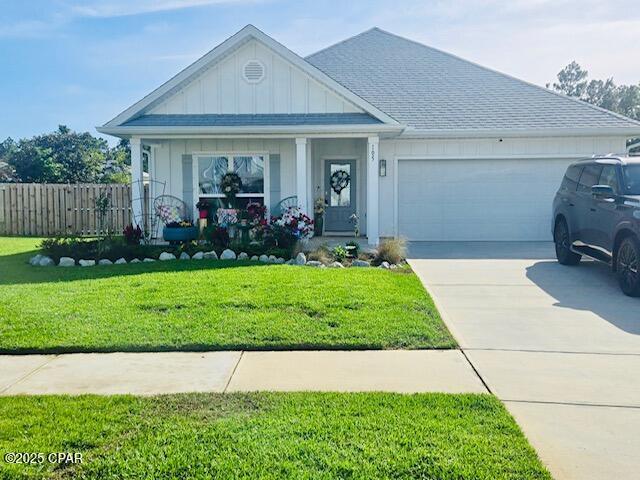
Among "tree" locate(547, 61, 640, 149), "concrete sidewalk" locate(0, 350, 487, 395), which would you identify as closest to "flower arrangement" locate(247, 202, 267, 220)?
"concrete sidewalk" locate(0, 350, 487, 395)

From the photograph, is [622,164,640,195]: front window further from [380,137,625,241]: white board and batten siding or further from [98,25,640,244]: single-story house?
[380,137,625,241]: white board and batten siding

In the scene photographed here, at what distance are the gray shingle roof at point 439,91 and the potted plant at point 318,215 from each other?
10.3 ft

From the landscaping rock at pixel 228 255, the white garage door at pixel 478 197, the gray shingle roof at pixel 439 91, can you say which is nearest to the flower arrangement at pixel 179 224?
the landscaping rock at pixel 228 255

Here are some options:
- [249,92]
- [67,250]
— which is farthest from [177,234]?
[249,92]

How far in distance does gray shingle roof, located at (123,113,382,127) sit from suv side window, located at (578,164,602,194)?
4.59 metres

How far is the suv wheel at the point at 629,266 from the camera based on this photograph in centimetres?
782

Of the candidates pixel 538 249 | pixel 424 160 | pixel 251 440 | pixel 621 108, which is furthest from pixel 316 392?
pixel 621 108

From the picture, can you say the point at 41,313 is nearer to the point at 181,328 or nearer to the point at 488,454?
the point at 181,328

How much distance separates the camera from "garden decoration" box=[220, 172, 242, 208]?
549 inches

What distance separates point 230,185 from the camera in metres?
13.9

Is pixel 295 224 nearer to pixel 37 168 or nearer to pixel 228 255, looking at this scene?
pixel 228 255

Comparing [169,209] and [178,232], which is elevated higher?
[169,209]

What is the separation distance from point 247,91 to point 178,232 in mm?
3744

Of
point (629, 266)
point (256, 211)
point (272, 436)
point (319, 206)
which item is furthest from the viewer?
point (319, 206)
